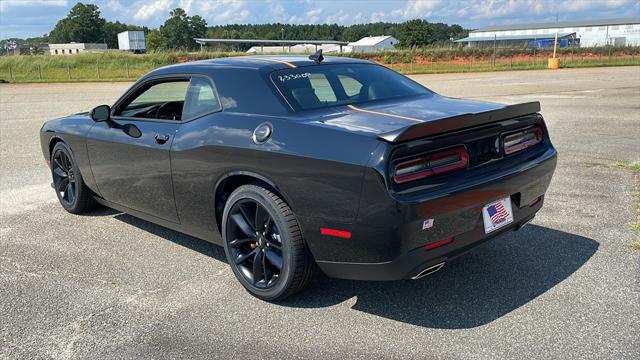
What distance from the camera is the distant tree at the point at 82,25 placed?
123 m

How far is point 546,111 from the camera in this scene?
43.3 feet

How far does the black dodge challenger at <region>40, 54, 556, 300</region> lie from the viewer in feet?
9.56

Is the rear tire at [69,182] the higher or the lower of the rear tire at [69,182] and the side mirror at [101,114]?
the lower

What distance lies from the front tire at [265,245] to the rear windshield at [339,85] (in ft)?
2.10

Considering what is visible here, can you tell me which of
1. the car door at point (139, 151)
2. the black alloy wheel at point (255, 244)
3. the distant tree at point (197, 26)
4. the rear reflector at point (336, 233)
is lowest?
the black alloy wheel at point (255, 244)

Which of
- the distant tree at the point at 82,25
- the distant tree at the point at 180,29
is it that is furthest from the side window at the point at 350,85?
the distant tree at the point at 82,25

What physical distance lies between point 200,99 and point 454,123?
183 cm

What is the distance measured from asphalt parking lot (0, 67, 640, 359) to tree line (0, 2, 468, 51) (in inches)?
3373

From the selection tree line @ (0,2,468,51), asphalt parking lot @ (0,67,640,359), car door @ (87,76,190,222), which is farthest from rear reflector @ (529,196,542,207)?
tree line @ (0,2,468,51)

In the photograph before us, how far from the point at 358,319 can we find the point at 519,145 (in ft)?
5.04

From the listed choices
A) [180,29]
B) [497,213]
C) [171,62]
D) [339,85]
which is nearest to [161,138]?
[339,85]

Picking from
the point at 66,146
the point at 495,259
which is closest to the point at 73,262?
the point at 66,146

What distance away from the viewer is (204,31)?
120062mm

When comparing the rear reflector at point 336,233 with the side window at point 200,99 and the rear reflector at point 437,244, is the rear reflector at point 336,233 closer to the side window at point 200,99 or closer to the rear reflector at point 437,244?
the rear reflector at point 437,244
